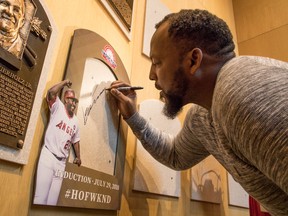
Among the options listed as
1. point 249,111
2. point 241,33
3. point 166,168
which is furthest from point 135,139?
point 241,33

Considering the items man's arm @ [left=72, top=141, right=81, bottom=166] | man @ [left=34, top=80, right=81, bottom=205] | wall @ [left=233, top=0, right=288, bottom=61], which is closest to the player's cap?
man @ [left=34, top=80, right=81, bottom=205]

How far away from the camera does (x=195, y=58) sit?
1.96 feet

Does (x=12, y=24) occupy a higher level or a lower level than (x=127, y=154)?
higher

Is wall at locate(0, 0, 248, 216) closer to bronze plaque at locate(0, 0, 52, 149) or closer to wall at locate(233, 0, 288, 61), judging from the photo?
bronze plaque at locate(0, 0, 52, 149)

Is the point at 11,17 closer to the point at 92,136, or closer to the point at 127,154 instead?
the point at 92,136

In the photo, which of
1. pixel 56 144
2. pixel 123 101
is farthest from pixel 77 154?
pixel 123 101

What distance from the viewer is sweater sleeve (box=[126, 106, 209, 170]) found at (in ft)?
2.57

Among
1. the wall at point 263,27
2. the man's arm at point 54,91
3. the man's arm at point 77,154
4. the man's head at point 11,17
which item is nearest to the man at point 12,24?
the man's head at point 11,17

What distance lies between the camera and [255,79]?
15.4 inches

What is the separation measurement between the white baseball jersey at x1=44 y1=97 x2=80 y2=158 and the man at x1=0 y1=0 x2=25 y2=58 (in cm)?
13

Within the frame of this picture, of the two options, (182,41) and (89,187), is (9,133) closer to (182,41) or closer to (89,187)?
(89,187)

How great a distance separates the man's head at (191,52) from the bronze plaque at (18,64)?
1.05 feet

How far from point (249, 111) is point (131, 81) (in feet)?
1.90

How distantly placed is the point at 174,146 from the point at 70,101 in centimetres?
44
